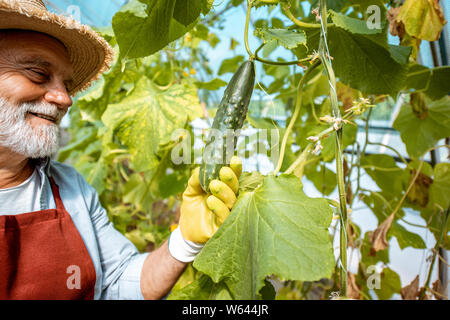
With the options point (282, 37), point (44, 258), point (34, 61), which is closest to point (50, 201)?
point (44, 258)

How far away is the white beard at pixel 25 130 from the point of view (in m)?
0.72

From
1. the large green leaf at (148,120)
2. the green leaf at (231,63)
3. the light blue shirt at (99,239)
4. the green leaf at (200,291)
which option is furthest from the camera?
the green leaf at (231,63)

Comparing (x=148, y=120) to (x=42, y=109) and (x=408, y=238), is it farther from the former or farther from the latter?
(x=408, y=238)

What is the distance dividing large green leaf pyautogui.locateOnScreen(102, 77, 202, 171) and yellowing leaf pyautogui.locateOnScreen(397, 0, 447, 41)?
26.9 inches

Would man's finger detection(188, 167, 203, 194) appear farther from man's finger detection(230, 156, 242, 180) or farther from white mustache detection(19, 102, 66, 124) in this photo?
white mustache detection(19, 102, 66, 124)

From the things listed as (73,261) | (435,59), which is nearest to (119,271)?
(73,261)

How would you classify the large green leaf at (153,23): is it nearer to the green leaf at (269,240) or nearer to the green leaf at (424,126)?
the green leaf at (269,240)

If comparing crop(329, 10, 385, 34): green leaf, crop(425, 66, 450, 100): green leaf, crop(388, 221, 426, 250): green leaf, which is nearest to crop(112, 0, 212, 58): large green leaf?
crop(329, 10, 385, 34): green leaf

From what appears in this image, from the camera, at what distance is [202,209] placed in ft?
1.99

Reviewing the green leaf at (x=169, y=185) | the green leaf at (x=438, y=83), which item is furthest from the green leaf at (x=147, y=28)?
the green leaf at (x=169, y=185)

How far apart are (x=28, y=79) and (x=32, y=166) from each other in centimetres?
30

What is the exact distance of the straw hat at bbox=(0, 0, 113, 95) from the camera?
26.6 inches

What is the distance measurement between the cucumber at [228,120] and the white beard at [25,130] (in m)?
0.54
